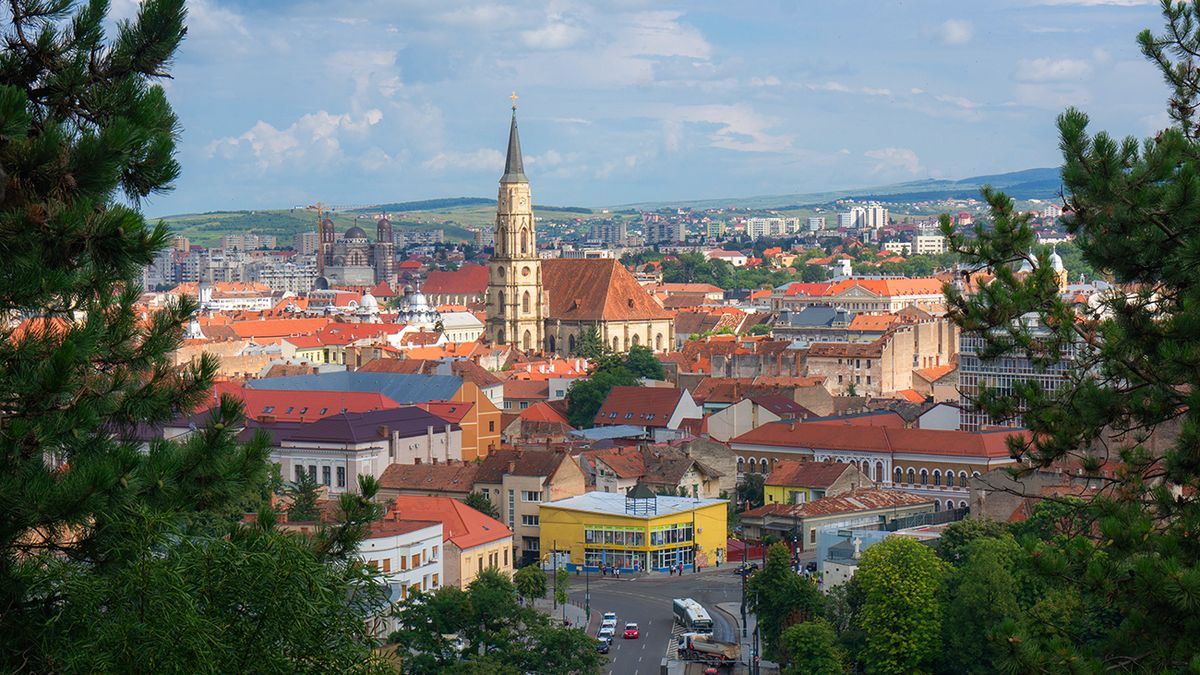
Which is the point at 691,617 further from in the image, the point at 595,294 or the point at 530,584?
the point at 595,294

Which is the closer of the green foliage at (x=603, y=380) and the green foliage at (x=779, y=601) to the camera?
the green foliage at (x=779, y=601)

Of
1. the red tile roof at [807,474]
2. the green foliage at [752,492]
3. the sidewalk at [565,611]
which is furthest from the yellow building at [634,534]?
the green foliage at [752,492]

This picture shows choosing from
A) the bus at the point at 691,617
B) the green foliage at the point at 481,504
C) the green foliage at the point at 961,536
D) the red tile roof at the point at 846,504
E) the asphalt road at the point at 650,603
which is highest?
the green foliage at the point at 961,536

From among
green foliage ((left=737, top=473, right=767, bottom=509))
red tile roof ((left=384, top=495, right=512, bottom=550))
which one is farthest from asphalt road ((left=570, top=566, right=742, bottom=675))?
green foliage ((left=737, top=473, right=767, bottom=509))

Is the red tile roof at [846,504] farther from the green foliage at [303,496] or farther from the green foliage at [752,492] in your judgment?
the green foliage at [303,496]

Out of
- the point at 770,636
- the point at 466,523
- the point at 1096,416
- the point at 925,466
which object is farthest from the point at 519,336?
the point at 1096,416

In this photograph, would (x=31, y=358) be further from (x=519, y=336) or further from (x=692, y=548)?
(x=519, y=336)

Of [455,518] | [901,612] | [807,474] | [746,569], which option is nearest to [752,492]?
[807,474]
